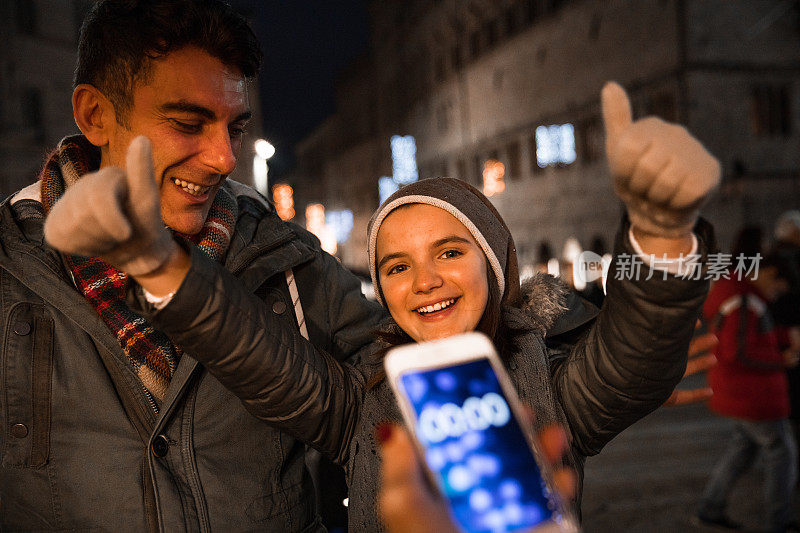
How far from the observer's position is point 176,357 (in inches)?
81.0

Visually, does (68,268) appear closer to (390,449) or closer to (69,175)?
(69,175)

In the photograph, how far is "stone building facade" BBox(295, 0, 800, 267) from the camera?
18.5 meters

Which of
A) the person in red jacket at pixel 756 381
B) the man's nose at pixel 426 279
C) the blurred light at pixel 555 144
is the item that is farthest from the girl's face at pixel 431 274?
the blurred light at pixel 555 144

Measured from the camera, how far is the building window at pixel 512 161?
2704 cm

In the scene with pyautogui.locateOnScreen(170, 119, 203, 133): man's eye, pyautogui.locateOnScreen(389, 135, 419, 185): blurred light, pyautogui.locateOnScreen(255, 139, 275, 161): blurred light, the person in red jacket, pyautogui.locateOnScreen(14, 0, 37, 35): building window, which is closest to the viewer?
pyautogui.locateOnScreen(170, 119, 203, 133): man's eye

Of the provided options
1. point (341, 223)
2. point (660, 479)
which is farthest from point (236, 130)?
point (341, 223)

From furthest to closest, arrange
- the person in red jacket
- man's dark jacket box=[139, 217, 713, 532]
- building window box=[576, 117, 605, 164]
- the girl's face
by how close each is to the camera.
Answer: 1. building window box=[576, 117, 605, 164]
2. the person in red jacket
3. the girl's face
4. man's dark jacket box=[139, 217, 713, 532]

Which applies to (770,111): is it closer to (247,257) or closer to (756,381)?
(756,381)

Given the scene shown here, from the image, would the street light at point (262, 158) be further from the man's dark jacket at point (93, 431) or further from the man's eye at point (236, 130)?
the man's dark jacket at point (93, 431)

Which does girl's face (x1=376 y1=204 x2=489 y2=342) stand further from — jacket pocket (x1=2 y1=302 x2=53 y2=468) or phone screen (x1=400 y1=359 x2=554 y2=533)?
jacket pocket (x1=2 y1=302 x2=53 y2=468)

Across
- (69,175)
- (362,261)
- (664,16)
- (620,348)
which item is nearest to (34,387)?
(69,175)

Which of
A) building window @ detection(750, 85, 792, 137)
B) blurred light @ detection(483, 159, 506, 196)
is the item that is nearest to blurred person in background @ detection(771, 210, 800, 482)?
building window @ detection(750, 85, 792, 137)

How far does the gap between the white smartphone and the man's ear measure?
1.52 meters

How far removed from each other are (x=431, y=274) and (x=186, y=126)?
0.97m
